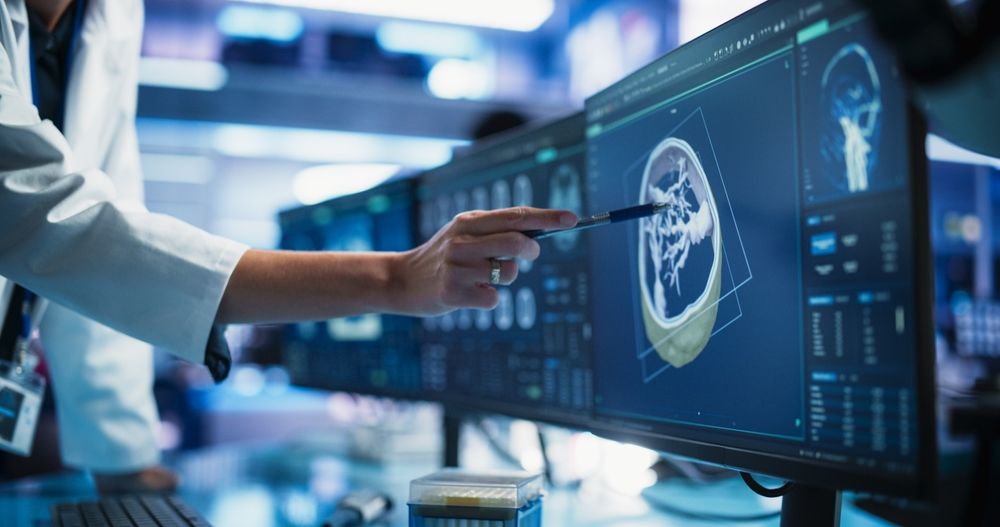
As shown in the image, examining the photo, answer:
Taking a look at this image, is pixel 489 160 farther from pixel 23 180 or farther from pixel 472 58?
pixel 472 58

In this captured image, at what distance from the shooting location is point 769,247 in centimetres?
72

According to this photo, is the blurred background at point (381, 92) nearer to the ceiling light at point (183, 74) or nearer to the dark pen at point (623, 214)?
the ceiling light at point (183, 74)

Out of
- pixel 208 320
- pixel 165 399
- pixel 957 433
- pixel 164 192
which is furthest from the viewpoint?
pixel 164 192

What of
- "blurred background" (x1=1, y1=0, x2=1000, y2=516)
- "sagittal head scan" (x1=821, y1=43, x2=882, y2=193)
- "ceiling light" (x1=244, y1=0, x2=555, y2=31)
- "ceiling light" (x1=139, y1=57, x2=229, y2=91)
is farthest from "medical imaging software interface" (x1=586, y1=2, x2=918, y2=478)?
"ceiling light" (x1=139, y1=57, x2=229, y2=91)

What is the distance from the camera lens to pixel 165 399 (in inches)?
170

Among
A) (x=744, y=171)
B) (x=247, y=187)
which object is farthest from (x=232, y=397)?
(x=744, y=171)

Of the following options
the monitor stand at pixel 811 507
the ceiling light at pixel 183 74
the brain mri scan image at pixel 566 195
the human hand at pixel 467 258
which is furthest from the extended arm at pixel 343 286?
the ceiling light at pixel 183 74

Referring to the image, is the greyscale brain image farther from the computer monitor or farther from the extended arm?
the extended arm

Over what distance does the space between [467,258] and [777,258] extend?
0.32m

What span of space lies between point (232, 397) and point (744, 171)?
476cm

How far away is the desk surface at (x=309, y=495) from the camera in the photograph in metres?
1.23

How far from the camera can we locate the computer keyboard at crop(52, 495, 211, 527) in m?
1.08

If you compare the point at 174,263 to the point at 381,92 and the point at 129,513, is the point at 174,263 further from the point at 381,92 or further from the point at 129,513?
the point at 381,92

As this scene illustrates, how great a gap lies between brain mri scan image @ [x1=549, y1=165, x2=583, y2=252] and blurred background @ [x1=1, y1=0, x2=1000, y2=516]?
81.9 inches
